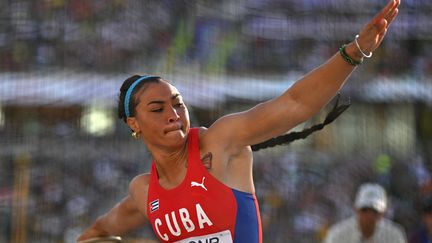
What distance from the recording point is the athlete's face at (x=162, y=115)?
9.63 ft

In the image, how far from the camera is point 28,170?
293 inches

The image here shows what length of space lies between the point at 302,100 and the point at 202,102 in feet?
15.8

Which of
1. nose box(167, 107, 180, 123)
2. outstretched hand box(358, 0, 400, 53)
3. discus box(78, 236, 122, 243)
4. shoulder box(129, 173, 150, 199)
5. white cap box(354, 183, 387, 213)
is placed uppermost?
outstretched hand box(358, 0, 400, 53)

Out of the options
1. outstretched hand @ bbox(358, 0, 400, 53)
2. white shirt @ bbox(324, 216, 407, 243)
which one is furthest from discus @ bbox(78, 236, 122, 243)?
white shirt @ bbox(324, 216, 407, 243)

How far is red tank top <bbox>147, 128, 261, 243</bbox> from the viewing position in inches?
114

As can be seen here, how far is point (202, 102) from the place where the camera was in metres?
7.46

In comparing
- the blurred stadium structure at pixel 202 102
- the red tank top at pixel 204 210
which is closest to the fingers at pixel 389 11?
the red tank top at pixel 204 210

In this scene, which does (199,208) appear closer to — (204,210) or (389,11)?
(204,210)

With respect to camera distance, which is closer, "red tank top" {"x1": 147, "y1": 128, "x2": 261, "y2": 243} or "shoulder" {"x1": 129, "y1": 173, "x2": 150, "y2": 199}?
"red tank top" {"x1": 147, "y1": 128, "x2": 261, "y2": 243}

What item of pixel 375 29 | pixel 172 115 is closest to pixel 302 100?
pixel 375 29

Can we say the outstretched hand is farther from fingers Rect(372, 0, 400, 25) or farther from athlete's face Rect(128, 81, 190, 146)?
athlete's face Rect(128, 81, 190, 146)

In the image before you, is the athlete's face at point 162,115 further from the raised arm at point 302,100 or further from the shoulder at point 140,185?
the shoulder at point 140,185

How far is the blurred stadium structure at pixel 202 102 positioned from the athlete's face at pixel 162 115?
4.23 meters

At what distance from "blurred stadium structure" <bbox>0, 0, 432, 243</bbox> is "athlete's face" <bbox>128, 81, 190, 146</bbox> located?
4.23 metres
